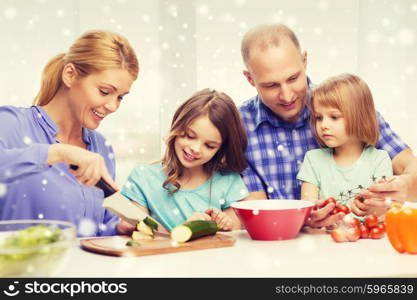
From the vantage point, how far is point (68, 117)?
1901 millimetres

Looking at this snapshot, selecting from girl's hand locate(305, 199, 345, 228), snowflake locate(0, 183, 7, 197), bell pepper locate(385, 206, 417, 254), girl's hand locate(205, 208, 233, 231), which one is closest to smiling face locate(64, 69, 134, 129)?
snowflake locate(0, 183, 7, 197)

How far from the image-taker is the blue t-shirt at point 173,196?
1.88 metres

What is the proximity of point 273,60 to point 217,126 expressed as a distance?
0.33 metres

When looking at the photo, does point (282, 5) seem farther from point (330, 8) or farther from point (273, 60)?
point (273, 60)

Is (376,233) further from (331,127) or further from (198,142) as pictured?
(198,142)

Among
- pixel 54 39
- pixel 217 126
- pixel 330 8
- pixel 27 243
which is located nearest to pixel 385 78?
pixel 330 8

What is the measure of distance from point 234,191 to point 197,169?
0.16 metres

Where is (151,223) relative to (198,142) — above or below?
below

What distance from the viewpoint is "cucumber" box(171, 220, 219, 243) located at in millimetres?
1314

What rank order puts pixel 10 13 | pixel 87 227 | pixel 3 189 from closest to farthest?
pixel 3 189 → pixel 87 227 → pixel 10 13

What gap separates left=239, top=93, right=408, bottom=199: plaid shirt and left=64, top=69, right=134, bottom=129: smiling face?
54cm

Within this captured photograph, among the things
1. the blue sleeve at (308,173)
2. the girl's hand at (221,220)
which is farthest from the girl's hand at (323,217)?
the blue sleeve at (308,173)

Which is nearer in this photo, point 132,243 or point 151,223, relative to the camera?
point 132,243

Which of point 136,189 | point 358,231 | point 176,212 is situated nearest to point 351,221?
point 358,231
